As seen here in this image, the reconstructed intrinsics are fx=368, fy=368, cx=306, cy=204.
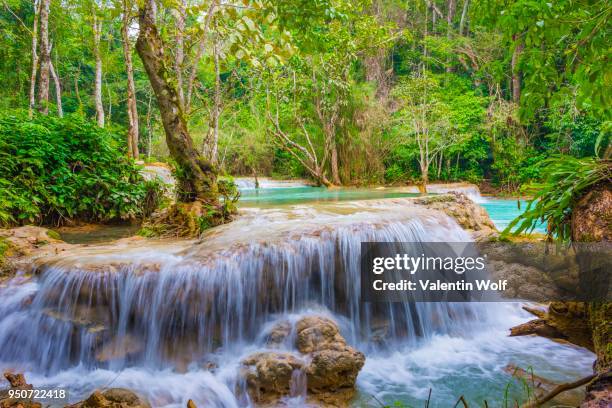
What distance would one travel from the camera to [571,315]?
290 cm

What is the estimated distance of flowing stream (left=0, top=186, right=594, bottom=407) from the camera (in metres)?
3.39

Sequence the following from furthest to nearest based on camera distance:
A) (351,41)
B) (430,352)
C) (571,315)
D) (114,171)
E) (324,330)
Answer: (351,41) < (114,171) < (430,352) < (324,330) < (571,315)

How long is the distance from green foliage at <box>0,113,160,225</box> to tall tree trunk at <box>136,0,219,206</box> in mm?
1921

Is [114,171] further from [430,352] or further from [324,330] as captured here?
[430,352]

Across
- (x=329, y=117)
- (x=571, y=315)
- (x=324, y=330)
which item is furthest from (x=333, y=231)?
(x=329, y=117)

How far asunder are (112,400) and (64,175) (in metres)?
4.94

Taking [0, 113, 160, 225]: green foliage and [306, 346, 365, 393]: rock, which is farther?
[0, 113, 160, 225]: green foliage

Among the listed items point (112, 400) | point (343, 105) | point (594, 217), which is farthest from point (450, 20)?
point (112, 400)

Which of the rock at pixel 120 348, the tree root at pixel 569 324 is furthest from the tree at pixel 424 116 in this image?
the rock at pixel 120 348

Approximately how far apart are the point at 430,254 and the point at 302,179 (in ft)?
47.6

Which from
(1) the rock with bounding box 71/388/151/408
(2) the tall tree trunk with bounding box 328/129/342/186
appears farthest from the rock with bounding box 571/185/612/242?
(2) the tall tree trunk with bounding box 328/129/342/186

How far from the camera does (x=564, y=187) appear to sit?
2.60 m

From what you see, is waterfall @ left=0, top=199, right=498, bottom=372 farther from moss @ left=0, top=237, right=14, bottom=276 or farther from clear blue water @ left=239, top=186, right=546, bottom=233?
clear blue water @ left=239, top=186, right=546, bottom=233

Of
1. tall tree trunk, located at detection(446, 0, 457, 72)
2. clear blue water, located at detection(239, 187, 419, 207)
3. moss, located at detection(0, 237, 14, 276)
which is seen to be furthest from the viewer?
tall tree trunk, located at detection(446, 0, 457, 72)
